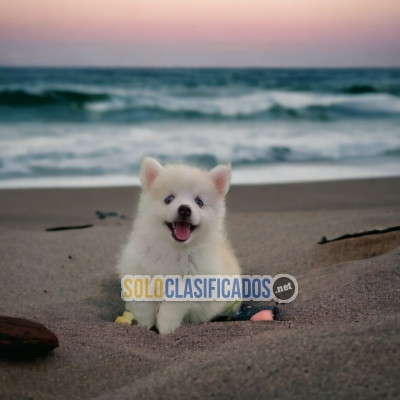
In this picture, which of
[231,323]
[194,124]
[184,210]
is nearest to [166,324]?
[231,323]

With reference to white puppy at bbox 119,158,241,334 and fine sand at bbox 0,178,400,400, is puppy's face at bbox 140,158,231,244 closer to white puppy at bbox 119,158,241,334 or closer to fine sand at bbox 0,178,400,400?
white puppy at bbox 119,158,241,334

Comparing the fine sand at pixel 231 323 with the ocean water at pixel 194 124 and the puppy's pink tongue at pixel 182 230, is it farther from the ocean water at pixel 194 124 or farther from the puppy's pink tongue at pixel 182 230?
the ocean water at pixel 194 124

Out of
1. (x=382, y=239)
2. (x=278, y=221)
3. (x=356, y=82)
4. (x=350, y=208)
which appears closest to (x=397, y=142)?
(x=350, y=208)

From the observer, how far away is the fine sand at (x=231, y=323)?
217cm

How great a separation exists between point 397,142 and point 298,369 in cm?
1086

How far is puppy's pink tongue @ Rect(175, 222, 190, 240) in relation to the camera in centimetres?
298

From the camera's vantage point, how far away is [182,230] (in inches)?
118

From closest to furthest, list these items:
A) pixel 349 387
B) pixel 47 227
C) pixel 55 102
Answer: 1. pixel 349 387
2. pixel 47 227
3. pixel 55 102

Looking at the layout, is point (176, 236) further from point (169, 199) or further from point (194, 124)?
point (194, 124)

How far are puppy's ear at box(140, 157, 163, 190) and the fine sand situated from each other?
80 centimetres

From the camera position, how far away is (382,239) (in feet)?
14.9

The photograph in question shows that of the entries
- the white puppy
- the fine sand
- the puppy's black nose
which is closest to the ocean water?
the fine sand

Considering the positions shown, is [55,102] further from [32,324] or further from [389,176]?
[32,324]

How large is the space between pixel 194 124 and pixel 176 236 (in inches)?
491
